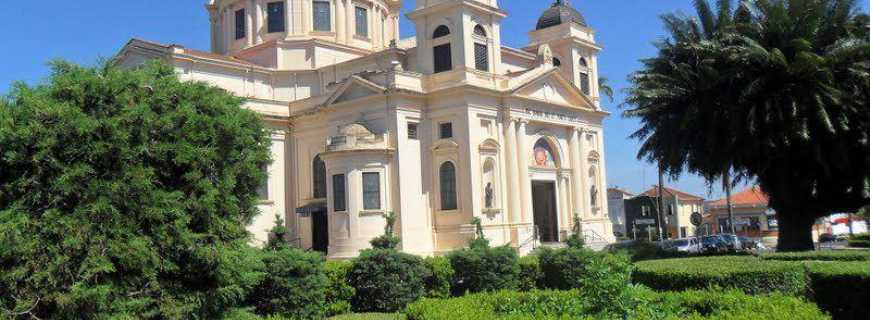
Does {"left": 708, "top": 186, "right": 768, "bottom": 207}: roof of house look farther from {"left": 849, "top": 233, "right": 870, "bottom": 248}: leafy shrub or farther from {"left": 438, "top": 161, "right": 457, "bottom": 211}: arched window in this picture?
{"left": 438, "top": 161, "right": 457, "bottom": 211}: arched window

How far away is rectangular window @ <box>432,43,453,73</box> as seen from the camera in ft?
110

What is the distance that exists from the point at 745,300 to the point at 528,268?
1467 cm

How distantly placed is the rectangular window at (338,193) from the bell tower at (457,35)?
6383 millimetres

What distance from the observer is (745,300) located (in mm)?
9297

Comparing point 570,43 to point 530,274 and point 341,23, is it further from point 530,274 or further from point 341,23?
point 530,274

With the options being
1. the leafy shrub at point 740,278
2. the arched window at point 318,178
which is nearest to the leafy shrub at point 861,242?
the arched window at point 318,178

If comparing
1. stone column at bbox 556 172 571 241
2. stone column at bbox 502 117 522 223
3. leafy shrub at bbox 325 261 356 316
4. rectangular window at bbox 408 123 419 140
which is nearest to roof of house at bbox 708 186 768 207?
stone column at bbox 556 172 571 241

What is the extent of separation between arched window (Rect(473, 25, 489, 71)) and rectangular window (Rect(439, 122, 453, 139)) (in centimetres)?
295

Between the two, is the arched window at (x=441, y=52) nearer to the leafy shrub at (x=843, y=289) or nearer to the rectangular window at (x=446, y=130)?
the rectangular window at (x=446, y=130)

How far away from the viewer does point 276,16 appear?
42.7 metres

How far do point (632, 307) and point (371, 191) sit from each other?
923 inches

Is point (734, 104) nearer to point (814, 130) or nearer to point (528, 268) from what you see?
point (814, 130)

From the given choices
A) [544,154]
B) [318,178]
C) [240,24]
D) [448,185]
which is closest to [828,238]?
[544,154]

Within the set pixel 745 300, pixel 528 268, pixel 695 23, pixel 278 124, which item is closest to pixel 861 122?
pixel 695 23
